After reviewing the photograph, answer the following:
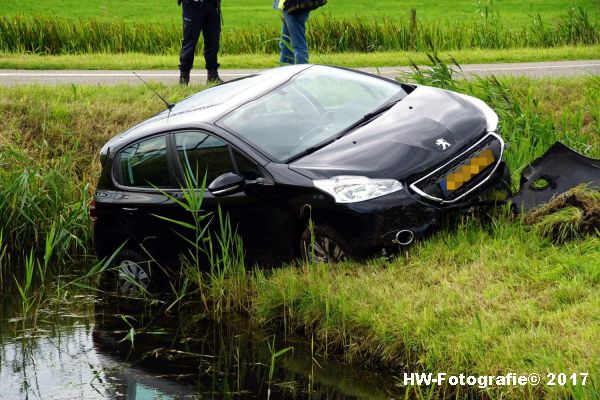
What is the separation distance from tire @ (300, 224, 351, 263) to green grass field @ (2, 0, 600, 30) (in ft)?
60.6

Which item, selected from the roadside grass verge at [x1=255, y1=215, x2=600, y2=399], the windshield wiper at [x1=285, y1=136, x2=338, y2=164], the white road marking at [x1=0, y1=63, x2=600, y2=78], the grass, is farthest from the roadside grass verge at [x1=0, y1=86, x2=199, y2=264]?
the grass

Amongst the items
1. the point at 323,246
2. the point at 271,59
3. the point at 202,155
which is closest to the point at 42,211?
the point at 202,155

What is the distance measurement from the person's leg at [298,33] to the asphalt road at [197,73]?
2.04 metres

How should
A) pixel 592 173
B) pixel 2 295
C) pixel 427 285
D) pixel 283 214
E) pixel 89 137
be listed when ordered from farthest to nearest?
pixel 89 137
pixel 2 295
pixel 592 173
pixel 283 214
pixel 427 285

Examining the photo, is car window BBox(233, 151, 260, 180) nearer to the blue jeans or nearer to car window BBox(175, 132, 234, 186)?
car window BBox(175, 132, 234, 186)

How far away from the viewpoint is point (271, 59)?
18828mm

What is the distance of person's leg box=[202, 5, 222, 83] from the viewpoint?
14750 mm

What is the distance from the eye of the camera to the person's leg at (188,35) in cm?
1452

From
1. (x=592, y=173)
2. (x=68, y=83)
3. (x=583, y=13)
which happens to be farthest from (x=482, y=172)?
(x=583, y=13)

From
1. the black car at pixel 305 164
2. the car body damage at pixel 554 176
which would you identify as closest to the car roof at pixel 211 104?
the black car at pixel 305 164

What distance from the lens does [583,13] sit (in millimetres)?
19156

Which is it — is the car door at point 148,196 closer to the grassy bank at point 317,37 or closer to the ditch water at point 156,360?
the ditch water at point 156,360

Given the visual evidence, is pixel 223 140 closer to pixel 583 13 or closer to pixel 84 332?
pixel 84 332

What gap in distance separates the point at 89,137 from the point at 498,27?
391 inches
